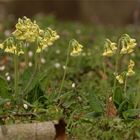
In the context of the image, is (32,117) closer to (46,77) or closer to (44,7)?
(46,77)

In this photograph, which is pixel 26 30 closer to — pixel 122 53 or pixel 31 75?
pixel 31 75

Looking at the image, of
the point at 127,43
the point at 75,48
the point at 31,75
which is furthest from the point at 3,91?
the point at 127,43

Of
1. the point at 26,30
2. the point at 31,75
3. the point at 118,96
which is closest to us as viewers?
the point at 26,30

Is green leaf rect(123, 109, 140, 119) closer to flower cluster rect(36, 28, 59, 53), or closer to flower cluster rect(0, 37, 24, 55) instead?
flower cluster rect(36, 28, 59, 53)

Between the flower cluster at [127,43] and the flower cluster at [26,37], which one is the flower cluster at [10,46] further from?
the flower cluster at [127,43]

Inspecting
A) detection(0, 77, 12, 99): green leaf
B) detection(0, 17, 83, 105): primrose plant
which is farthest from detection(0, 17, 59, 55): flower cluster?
detection(0, 77, 12, 99): green leaf

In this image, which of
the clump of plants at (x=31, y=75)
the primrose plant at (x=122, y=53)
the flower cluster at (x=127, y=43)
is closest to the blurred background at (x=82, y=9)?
the clump of plants at (x=31, y=75)

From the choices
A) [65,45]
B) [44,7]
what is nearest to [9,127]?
[65,45]
